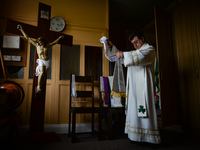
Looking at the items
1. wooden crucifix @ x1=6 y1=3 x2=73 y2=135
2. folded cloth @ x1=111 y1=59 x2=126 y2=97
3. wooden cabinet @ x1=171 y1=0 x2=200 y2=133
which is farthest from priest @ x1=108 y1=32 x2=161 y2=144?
wooden crucifix @ x1=6 y1=3 x2=73 y2=135

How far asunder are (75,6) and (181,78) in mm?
2732

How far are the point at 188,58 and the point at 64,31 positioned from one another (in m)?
2.55

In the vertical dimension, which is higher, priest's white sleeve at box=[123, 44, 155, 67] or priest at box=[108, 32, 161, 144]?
priest's white sleeve at box=[123, 44, 155, 67]

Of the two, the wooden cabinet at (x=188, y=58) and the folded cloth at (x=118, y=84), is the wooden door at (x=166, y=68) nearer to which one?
the wooden cabinet at (x=188, y=58)

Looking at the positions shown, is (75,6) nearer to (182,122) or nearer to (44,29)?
(44,29)

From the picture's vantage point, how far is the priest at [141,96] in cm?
208

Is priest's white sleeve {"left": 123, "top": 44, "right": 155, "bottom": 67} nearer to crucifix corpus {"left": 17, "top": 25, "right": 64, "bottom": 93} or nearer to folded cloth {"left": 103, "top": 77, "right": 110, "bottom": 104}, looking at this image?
folded cloth {"left": 103, "top": 77, "right": 110, "bottom": 104}

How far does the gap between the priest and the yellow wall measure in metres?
1.16

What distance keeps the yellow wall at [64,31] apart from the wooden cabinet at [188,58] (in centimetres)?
152

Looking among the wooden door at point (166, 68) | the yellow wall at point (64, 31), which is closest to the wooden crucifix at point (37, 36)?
the yellow wall at point (64, 31)

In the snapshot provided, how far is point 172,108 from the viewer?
10.1 feet

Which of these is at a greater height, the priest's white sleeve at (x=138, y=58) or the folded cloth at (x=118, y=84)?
the priest's white sleeve at (x=138, y=58)

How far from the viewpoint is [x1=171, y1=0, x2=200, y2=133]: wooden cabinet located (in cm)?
285

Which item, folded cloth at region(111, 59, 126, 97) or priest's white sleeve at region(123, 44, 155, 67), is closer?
priest's white sleeve at region(123, 44, 155, 67)
